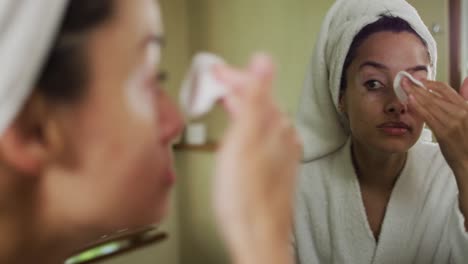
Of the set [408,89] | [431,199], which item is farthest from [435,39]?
[431,199]

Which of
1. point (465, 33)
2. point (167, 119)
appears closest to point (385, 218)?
point (465, 33)

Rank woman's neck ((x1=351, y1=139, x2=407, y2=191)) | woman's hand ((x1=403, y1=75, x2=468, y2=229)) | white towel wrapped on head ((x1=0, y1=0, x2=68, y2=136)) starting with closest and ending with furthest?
white towel wrapped on head ((x1=0, y1=0, x2=68, y2=136)) → woman's hand ((x1=403, y1=75, x2=468, y2=229)) → woman's neck ((x1=351, y1=139, x2=407, y2=191))

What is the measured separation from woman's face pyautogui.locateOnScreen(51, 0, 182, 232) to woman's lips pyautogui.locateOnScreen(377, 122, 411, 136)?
1.37ft

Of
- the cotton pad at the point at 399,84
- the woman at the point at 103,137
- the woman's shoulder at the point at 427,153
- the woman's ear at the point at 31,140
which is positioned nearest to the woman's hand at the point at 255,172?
the woman at the point at 103,137

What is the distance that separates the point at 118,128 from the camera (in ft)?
0.95

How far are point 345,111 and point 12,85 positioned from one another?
526 millimetres

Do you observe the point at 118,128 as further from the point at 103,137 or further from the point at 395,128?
the point at 395,128

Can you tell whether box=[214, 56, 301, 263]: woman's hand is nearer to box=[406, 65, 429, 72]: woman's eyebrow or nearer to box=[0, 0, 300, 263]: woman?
box=[0, 0, 300, 263]: woman

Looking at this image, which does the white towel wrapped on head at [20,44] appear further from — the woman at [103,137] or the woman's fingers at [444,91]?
the woman's fingers at [444,91]

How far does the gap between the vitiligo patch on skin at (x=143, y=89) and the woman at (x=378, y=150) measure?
412 millimetres

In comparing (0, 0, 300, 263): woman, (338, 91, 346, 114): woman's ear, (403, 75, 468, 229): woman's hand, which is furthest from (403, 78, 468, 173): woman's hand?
(0, 0, 300, 263): woman

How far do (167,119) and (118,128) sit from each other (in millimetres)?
41

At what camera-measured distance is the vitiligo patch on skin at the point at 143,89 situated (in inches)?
11.6

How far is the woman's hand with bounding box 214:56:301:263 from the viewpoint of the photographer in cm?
26
